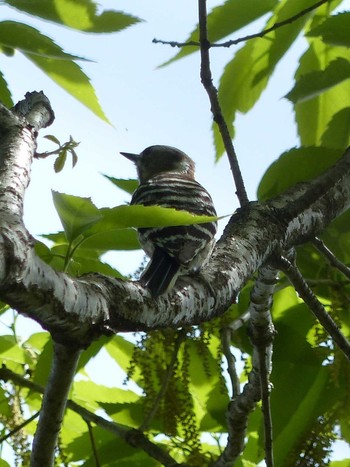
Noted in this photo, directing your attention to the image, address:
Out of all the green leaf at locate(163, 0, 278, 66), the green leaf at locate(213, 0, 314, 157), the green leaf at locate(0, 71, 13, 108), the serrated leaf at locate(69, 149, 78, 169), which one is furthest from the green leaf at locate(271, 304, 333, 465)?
the green leaf at locate(0, 71, 13, 108)

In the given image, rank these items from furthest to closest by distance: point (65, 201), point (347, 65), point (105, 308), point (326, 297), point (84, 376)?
1. point (84, 376)
2. point (326, 297)
3. point (347, 65)
4. point (65, 201)
5. point (105, 308)

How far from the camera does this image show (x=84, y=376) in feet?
10.3

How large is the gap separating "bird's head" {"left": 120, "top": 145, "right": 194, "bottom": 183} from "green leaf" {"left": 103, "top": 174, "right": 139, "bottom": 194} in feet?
5.46

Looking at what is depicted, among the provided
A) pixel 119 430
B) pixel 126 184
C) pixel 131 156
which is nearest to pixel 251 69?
pixel 126 184

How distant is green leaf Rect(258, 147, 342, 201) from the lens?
100 inches

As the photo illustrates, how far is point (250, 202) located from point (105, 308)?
3.22 feet

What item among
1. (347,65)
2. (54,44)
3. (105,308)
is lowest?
(105,308)

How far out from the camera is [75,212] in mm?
1633

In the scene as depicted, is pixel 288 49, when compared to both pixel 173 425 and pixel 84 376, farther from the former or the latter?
pixel 84 376

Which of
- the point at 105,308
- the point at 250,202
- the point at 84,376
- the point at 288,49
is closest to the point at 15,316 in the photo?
the point at 84,376

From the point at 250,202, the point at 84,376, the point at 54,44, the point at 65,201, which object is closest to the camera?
the point at 65,201

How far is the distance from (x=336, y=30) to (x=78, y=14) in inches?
30.6

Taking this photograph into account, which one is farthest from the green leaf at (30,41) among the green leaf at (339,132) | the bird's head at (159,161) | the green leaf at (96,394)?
the bird's head at (159,161)

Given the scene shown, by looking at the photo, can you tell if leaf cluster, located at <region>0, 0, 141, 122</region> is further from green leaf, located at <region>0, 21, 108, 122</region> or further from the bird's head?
the bird's head
